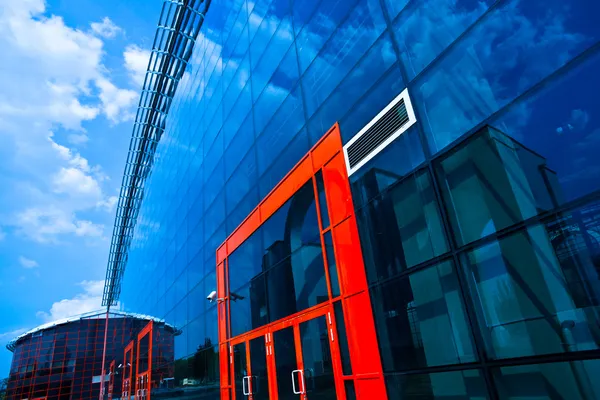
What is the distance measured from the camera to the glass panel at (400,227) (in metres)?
4.95

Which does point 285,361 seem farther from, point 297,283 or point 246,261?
point 246,261

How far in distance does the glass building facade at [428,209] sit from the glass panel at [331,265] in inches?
1.7

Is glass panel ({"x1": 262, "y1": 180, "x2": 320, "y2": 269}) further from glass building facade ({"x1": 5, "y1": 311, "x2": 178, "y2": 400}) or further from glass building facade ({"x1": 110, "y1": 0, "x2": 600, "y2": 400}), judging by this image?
glass building facade ({"x1": 5, "y1": 311, "x2": 178, "y2": 400})

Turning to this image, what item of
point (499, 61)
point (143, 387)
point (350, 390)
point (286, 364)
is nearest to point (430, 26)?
point (499, 61)

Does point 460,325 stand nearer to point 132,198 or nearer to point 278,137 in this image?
point 278,137

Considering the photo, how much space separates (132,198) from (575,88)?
3752 centimetres

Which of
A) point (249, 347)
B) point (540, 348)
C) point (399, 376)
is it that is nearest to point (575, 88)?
point (540, 348)

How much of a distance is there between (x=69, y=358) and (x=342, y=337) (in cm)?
5034

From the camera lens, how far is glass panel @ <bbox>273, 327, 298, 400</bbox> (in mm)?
8172

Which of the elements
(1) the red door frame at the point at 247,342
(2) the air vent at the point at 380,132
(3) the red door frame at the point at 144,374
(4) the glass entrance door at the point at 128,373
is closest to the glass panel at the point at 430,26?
(2) the air vent at the point at 380,132

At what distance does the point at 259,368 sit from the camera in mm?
9711

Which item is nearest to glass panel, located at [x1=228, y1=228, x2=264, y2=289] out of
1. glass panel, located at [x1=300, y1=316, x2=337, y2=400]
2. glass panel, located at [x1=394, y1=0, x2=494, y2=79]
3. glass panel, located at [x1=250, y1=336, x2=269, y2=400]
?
glass panel, located at [x1=250, y1=336, x2=269, y2=400]

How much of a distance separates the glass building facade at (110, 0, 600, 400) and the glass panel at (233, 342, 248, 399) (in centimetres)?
7

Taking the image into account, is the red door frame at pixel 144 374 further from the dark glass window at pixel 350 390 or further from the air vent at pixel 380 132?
the air vent at pixel 380 132
